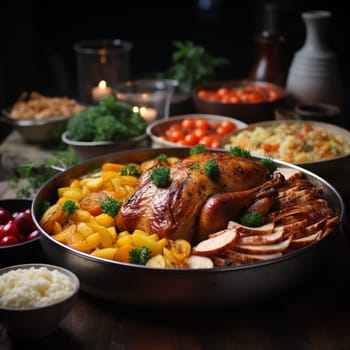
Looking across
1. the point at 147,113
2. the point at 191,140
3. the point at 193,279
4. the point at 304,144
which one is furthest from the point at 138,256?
the point at 147,113

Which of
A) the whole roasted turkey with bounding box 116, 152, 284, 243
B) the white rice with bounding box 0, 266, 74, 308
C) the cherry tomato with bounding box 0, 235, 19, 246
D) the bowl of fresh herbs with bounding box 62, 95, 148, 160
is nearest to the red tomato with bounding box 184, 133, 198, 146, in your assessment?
the bowl of fresh herbs with bounding box 62, 95, 148, 160

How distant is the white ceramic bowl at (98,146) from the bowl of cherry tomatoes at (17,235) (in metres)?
1.11

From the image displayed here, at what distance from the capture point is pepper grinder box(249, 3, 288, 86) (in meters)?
5.28

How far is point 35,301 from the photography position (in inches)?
87.1

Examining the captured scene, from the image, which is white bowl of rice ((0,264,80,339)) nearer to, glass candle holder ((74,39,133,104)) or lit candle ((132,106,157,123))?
lit candle ((132,106,157,123))

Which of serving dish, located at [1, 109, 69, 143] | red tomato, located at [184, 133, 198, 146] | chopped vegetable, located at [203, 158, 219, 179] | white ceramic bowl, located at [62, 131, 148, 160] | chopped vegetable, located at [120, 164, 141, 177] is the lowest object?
serving dish, located at [1, 109, 69, 143]

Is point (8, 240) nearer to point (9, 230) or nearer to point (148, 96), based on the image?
point (9, 230)

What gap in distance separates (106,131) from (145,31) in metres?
4.17

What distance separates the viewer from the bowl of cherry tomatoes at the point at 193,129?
4250 millimetres

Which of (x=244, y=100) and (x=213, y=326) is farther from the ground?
(x=244, y=100)

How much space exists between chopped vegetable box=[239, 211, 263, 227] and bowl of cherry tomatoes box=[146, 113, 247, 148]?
1.52 meters

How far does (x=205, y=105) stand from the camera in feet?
16.1

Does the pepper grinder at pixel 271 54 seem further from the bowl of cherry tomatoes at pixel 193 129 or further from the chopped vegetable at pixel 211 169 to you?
the chopped vegetable at pixel 211 169

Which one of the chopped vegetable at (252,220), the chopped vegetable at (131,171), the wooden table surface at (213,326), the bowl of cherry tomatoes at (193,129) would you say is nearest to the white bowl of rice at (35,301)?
the wooden table surface at (213,326)
